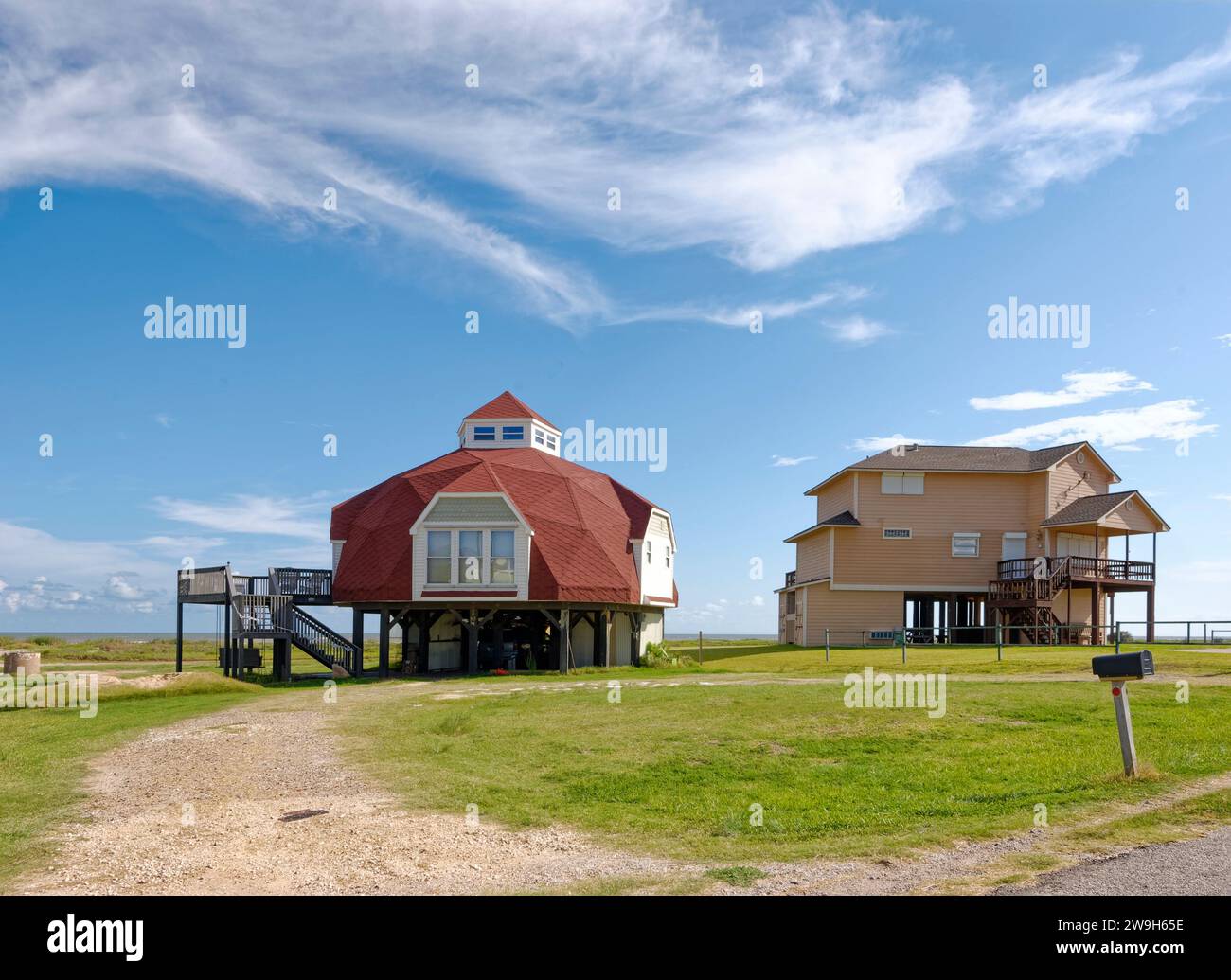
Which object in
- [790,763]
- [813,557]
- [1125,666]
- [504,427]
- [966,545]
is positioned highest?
[504,427]

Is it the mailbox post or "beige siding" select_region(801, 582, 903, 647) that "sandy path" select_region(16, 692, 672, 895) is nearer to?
the mailbox post

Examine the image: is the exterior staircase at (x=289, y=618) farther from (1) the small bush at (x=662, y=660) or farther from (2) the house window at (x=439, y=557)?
(1) the small bush at (x=662, y=660)

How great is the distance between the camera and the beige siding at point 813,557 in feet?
144

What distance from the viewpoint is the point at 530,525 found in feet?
108

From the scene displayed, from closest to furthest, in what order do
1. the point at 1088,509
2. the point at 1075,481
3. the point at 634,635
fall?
the point at 634,635 < the point at 1088,509 < the point at 1075,481

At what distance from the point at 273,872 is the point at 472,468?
86.5 ft

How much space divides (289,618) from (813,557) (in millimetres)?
25537

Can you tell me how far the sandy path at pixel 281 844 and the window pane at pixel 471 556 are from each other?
17.9 m

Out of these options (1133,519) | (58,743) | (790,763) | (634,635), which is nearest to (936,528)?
(1133,519)

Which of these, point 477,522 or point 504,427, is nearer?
point 477,522

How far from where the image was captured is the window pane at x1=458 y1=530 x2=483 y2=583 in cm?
3200

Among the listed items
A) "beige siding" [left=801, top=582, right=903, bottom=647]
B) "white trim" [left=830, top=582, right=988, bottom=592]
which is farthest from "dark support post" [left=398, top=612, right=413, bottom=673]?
"white trim" [left=830, top=582, right=988, bottom=592]

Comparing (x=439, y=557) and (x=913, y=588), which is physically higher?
(x=439, y=557)

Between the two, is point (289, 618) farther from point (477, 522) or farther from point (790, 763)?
point (790, 763)
